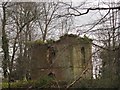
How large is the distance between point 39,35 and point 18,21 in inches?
5.1

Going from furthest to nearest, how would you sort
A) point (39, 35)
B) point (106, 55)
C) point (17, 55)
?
point (39, 35), point (17, 55), point (106, 55)

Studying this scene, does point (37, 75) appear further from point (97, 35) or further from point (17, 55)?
point (97, 35)

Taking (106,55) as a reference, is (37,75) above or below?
below

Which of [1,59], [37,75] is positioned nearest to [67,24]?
[1,59]

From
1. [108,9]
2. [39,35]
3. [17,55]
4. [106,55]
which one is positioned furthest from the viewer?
[39,35]

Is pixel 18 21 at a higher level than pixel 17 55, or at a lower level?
higher

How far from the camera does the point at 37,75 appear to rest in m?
1.17

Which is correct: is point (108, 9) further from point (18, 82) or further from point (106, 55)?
point (18, 82)

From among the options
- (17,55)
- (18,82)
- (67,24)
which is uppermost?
(67,24)

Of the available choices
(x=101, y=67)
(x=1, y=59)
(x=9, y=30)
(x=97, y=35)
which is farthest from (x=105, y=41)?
(x=9, y=30)

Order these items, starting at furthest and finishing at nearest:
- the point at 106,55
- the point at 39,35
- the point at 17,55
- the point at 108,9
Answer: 1. the point at 39,35
2. the point at 17,55
3. the point at 106,55
4. the point at 108,9

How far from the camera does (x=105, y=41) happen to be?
769 mm

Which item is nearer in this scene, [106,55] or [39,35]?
[106,55]

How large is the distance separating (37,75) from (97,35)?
1.64 ft
